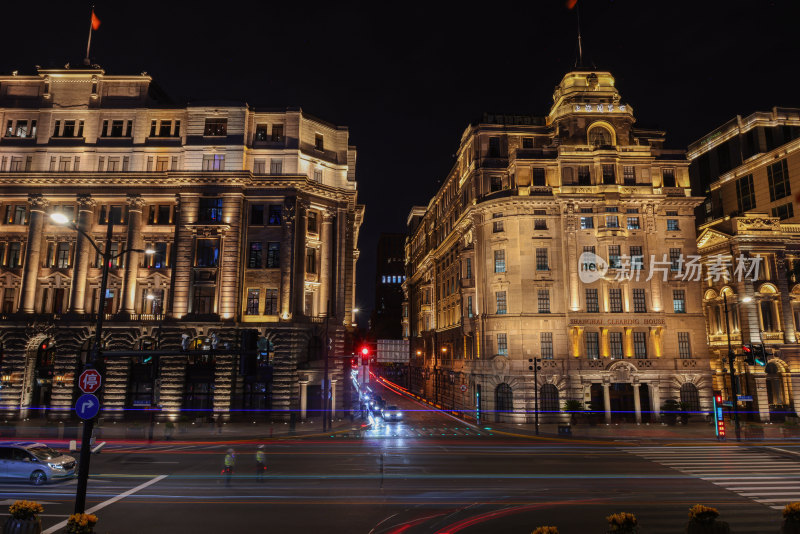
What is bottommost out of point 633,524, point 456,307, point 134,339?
point 633,524

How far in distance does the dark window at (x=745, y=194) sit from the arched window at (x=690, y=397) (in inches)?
1121

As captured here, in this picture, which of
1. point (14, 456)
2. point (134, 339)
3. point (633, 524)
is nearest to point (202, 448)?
point (14, 456)

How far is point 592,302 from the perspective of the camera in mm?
49312

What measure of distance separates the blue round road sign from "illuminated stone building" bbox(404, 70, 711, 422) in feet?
123

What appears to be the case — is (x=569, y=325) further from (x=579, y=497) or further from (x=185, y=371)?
(x=185, y=371)

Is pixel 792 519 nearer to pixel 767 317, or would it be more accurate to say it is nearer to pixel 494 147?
pixel 494 147

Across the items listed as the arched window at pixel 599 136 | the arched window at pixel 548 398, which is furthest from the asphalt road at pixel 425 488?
the arched window at pixel 599 136

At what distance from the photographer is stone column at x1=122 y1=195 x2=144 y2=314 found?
156 feet

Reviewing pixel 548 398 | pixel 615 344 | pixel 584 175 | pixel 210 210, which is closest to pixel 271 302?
pixel 210 210

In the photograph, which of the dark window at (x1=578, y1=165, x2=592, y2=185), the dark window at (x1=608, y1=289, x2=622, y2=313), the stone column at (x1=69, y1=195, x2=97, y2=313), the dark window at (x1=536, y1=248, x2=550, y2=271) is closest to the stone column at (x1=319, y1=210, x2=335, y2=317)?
the dark window at (x1=536, y1=248, x2=550, y2=271)

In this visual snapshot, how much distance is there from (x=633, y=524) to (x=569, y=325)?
39.4 m

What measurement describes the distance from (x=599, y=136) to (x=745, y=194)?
2676 cm

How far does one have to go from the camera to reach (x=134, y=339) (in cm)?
4684

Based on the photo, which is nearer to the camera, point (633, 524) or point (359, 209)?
point (633, 524)
